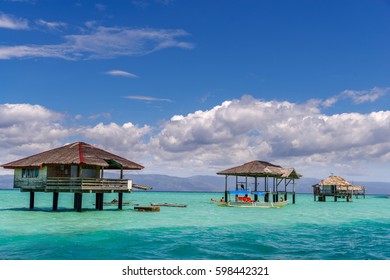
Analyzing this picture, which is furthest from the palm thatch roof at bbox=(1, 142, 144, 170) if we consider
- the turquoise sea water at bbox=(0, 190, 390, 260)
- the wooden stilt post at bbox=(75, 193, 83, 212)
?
the turquoise sea water at bbox=(0, 190, 390, 260)

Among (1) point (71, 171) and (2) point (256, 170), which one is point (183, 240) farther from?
(2) point (256, 170)

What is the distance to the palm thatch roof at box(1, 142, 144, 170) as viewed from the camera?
31.5 m

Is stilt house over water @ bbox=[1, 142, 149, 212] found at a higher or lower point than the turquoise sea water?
higher

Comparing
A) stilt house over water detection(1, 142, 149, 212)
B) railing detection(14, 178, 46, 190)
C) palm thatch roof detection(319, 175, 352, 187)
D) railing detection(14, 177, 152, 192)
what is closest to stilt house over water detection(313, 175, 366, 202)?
palm thatch roof detection(319, 175, 352, 187)

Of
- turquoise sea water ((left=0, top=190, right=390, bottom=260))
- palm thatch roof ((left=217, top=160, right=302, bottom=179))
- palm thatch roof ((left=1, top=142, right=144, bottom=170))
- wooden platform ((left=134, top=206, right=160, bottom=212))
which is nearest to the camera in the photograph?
turquoise sea water ((left=0, top=190, right=390, bottom=260))

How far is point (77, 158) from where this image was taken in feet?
102

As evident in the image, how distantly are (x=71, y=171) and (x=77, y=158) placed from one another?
236 cm

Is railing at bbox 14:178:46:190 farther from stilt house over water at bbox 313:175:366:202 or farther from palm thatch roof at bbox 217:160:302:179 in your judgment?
stilt house over water at bbox 313:175:366:202

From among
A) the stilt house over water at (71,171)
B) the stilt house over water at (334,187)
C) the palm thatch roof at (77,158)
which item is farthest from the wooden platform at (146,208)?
the stilt house over water at (334,187)

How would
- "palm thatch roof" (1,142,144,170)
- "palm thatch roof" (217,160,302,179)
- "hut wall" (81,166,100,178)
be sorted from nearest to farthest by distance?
1. "palm thatch roof" (1,142,144,170)
2. "hut wall" (81,166,100,178)
3. "palm thatch roof" (217,160,302,179)

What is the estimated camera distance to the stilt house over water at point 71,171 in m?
31.7

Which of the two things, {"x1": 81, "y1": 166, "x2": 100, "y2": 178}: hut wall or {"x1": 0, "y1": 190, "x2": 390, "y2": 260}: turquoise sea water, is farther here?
{"x1": 81, "y1": 166, "x2": 100, "y2": 178}: hut wall

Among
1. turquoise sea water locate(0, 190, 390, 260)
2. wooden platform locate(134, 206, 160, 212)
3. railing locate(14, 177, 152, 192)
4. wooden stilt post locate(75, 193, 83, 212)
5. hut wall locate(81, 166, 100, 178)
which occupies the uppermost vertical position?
hut wall locate(81, 166, 100, 178)

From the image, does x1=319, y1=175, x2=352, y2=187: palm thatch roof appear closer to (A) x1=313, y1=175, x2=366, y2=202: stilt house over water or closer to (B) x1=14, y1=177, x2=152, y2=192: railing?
(A) x1=313, y1=175, x2=366, y2=202: stilt house over water
